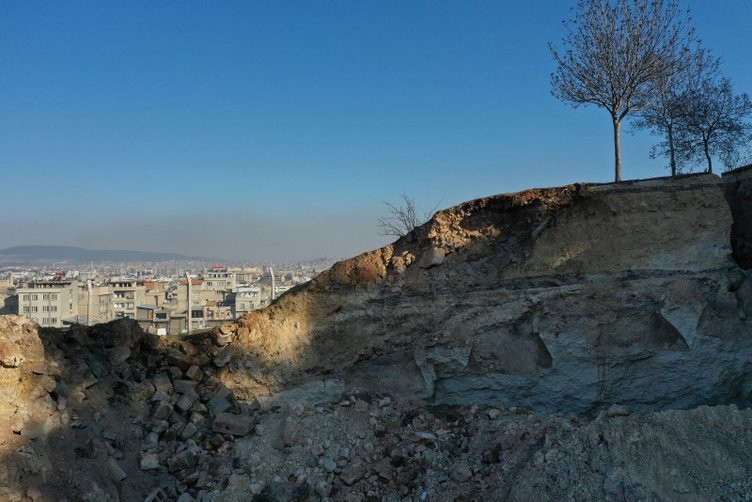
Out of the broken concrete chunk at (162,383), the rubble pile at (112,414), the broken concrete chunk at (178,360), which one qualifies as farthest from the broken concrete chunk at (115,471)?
the broken concrete chunk at (178,360)

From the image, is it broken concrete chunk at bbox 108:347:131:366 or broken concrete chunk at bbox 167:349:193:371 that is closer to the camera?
broken concrete chunk at bbox 108:347:131:366

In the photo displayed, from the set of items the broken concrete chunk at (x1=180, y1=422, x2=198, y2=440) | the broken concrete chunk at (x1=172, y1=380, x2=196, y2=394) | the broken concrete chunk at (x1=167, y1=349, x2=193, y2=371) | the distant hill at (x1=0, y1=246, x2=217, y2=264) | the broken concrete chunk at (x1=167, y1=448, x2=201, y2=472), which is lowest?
the broken concrete chunk at (x1=167, y1=448, x2=201, y2=472)

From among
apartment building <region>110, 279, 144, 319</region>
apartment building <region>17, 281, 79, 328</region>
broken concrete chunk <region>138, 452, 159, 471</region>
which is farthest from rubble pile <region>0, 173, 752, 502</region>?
apartment building <region>110, 279, 144, 319</region>

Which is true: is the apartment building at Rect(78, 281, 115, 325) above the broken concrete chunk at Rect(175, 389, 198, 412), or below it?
above

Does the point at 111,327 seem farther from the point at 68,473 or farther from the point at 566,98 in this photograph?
the point at 566,98

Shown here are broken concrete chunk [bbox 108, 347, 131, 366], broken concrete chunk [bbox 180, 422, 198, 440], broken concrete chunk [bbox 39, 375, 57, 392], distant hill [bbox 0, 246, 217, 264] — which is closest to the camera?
broken concrete chunk [bbox 39, 375, 57, 392]

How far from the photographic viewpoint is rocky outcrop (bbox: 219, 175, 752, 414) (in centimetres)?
803

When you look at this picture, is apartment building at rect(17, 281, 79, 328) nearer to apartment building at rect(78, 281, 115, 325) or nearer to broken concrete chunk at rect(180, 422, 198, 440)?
apartment building at rect(78, 281, 115, 325)

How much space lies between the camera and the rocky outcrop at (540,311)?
803 cm

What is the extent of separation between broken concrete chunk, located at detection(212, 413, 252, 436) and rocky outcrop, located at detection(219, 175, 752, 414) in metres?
0.76

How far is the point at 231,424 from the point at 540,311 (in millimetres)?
4814

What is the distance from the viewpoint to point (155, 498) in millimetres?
6711

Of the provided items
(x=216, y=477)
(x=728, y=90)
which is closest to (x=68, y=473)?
(x=216, y=477)

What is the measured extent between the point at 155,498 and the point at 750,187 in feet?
30.8
